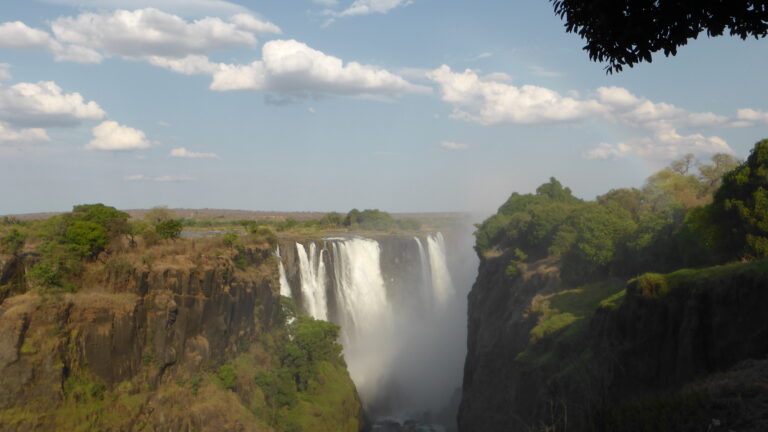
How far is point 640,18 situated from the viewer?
27.6 feet

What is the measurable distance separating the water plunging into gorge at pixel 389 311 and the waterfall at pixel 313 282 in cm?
8

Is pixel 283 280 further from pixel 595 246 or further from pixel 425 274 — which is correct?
pixel 425 274

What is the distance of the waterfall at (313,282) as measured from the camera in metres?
43.5

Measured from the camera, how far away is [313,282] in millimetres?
44625

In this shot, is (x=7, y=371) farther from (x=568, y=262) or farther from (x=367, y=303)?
(x=367, y=303)

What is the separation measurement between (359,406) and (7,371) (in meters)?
22.1

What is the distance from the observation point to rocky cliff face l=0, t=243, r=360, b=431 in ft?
66.6

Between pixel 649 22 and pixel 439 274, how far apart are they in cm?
5903

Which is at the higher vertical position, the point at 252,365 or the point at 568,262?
the point at 568,262

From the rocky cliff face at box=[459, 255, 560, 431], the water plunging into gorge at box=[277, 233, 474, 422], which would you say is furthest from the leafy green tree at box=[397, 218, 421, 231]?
the rocky cliff face at box=[459, 255, 560, 431]

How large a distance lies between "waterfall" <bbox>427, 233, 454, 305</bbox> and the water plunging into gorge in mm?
118

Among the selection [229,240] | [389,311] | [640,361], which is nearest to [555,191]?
[389,311]

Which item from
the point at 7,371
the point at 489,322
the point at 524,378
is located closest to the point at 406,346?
the point at 489,322

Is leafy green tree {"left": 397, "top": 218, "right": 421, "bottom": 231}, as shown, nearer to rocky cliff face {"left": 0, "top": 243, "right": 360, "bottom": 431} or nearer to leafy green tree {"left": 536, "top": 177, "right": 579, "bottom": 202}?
leafy green tree {"left": 536, "top": 177, "right": 579, "bottom": 202}
